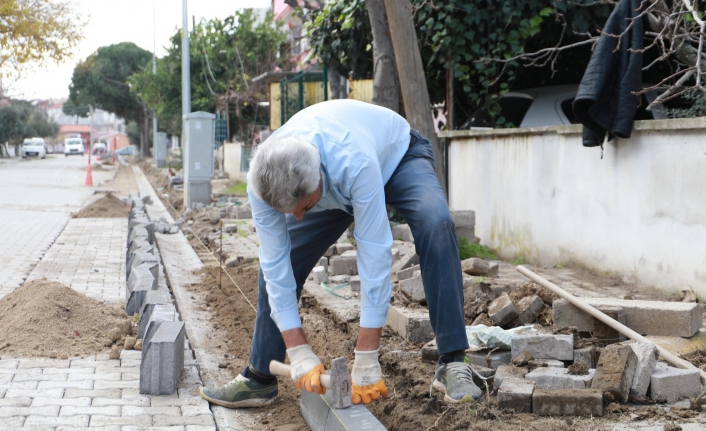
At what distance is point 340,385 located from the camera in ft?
11.0

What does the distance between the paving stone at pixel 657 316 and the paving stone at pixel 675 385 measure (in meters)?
0.86

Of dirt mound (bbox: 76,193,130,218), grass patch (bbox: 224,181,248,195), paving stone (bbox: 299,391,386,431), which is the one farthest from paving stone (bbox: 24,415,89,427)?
grass patch (bbox: 224,181,248,195)

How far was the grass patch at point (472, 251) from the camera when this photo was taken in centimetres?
827

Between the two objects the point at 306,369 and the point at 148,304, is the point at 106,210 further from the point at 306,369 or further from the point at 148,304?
the point at 306,369

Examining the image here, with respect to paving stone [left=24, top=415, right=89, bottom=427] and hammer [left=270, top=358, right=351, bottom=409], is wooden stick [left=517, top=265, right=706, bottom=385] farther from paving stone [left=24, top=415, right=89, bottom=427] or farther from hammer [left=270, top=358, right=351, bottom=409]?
paving stone [left=24, top=415, right=89, bottom=427]

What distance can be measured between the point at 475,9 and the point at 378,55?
1.47 metres

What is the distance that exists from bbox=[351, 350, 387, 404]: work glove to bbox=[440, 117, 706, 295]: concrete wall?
3245 millimetres

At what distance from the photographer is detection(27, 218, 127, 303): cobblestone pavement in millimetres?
7359

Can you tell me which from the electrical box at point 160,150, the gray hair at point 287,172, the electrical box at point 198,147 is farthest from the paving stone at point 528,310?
the electrical box at point 160,150

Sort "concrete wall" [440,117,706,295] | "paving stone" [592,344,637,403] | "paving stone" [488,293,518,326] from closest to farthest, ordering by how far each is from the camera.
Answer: "paving stone" [592,344,637,403] → "paving stone" [488,293,518,326] → "concrete wall" [440,117,706,295]

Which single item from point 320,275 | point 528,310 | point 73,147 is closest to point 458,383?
point 528,310

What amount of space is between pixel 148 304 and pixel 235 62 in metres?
26.1

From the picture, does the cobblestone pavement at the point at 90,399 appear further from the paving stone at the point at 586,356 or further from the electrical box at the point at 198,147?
the electrical box at the point at 198,147

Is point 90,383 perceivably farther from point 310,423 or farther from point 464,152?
point 464,152
